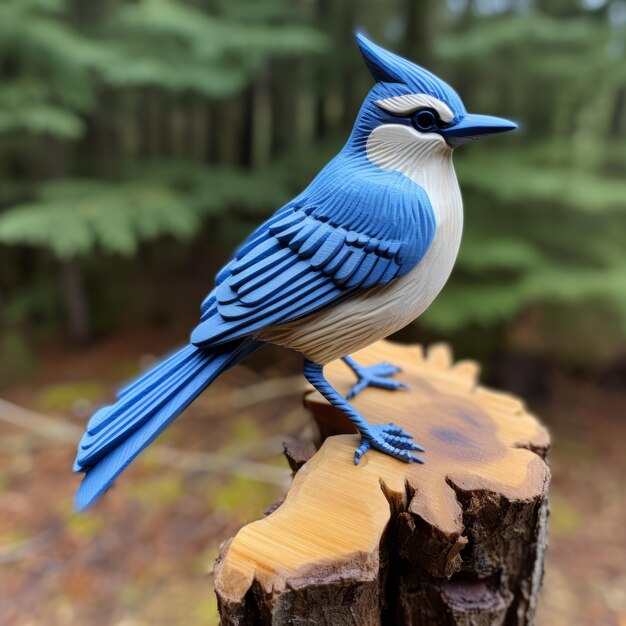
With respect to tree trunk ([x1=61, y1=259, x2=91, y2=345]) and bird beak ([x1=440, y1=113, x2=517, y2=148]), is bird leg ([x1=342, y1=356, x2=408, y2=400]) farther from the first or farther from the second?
tree trunk ([x1=61, y1=259, x2=91, y2=345])

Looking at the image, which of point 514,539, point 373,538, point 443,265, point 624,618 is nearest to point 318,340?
point 443,265

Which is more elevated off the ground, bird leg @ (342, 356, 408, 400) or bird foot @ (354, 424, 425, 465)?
bird foot @ (354, 424, 425, 465)

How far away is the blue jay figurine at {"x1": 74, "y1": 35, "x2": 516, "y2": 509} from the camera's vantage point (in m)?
1.31

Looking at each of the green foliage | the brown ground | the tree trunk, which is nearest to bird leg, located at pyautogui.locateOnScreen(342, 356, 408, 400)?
the brown ground

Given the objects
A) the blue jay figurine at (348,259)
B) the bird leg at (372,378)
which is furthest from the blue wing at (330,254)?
the bird leg at (372,378)

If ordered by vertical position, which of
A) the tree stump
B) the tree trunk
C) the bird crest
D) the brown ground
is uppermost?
the bird crest

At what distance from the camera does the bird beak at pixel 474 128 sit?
1334 millimetres

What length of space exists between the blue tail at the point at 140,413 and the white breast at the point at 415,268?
0.73 ft

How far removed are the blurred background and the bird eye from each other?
161 cm

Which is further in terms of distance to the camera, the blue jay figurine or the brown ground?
the brown ground

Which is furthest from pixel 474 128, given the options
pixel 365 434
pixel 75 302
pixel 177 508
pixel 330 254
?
pixel 75 302

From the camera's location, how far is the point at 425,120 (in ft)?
4.44

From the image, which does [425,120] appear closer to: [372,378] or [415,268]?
[415,268]

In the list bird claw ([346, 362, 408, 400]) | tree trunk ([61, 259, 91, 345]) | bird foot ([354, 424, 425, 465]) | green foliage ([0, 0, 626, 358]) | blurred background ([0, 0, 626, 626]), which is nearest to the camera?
bird foot ([354, 424, 425, 465])
